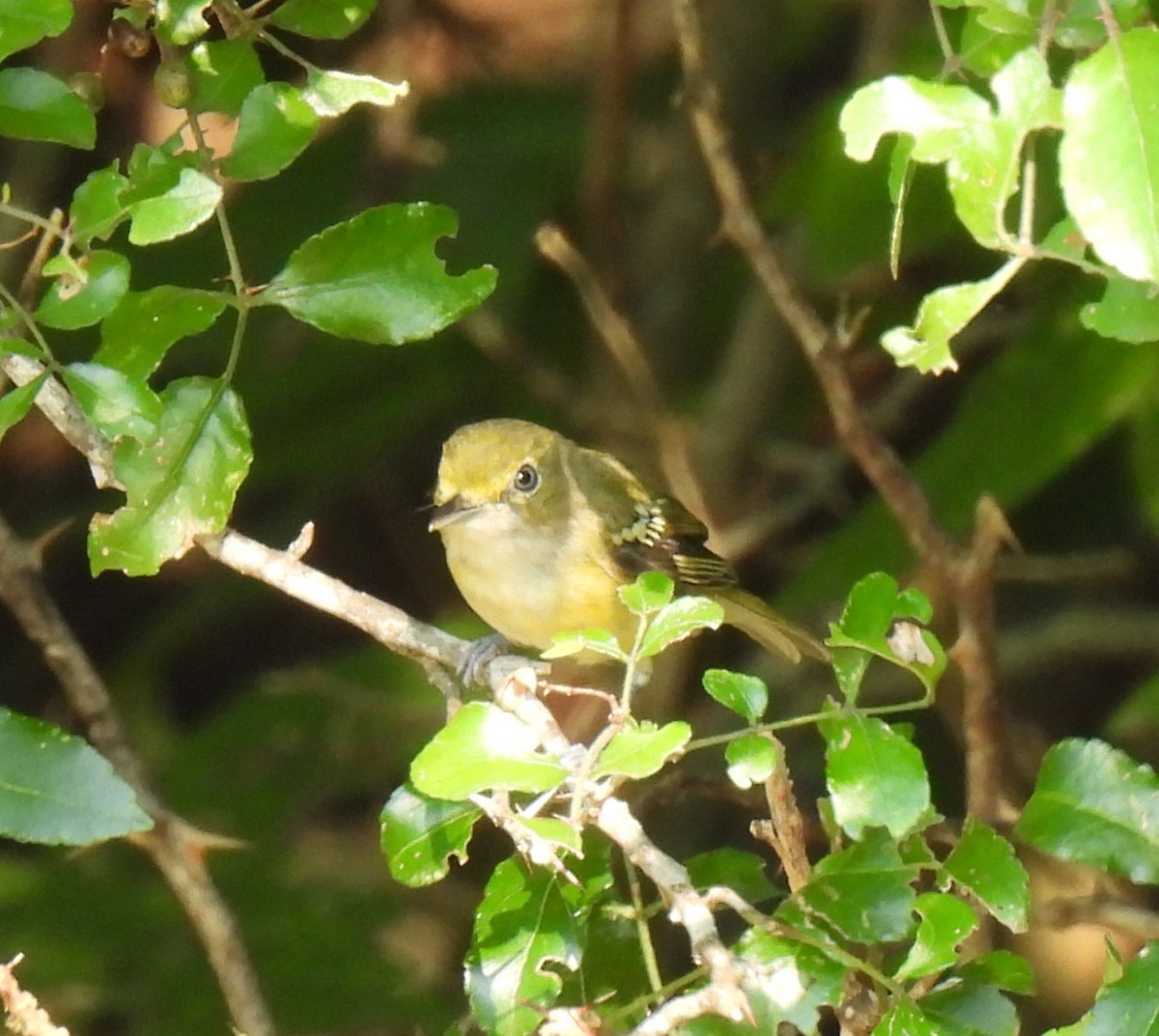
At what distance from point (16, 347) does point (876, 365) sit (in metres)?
4.59

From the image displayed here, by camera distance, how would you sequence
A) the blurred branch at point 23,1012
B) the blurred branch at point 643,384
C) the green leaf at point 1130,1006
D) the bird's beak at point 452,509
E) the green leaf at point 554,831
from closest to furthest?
1. the green leaf at point 554,831
2. the blurred branch at point 23,1012
3. the green leaf at point 1130,1006
4. the bird's beak at point 452,509
5. the blurred branch at point 643,384

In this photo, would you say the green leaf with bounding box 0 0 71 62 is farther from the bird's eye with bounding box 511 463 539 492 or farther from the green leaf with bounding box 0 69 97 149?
the bird's eye with bounding box 511 463 539 492

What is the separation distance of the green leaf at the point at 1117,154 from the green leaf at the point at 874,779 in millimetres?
754

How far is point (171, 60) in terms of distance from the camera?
2.60 metres

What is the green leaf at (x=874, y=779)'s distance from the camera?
2271mm

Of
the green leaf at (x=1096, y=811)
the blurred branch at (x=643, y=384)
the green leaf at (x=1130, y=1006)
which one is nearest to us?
the green leaf at (x=1130, y=1006)

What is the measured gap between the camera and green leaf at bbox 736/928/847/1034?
2281mm

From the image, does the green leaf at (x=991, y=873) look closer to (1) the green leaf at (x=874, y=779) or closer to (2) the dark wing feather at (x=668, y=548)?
(1) the green leaf at (x=874, y=779)

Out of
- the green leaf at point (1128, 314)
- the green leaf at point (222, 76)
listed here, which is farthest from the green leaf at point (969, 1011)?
the green leaf at point (222, 76)

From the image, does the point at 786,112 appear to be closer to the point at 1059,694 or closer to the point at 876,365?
the point at 876,365

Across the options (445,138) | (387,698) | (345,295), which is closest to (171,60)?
(345,295)

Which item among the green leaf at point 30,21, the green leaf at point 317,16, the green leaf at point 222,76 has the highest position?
the green leaf at point 30,21

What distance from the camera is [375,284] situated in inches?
101

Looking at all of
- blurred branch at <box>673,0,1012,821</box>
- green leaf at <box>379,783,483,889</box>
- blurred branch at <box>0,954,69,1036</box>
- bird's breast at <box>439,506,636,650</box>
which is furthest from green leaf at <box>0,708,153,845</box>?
bird's breast at <box>439,506,636,650</box>
